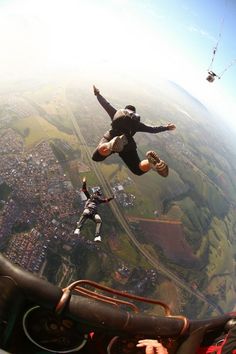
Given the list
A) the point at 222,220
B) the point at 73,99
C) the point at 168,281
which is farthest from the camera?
the point at 73,99

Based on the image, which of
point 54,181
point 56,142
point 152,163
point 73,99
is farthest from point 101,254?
point 73,99

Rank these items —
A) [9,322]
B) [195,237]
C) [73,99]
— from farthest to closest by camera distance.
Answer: [73,99], [195,237], [9,322]

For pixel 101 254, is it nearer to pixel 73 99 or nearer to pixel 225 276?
pixel 225 276

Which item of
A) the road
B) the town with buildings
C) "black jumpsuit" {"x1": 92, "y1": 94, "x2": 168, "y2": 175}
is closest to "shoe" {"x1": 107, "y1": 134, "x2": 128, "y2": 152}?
"black jumpsuit" {"x1": 92, "y1": 94, "x2": 168, "y2": 175}

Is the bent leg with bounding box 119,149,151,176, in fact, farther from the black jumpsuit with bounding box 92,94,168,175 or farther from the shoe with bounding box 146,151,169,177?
the shoe with bounding box 146,151,169,177

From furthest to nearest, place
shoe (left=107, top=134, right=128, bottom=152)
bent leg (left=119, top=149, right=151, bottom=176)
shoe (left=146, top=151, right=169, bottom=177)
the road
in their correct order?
the road
bent leg (left=119, top=149, right=151, bottom=176)
shoe (left=107, top=134, right=128, bottom=152)
shoe (left=146, top=151, right=169, bottom=177)

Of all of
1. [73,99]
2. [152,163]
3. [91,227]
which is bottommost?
[73,99]

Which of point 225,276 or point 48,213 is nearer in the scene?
point 48,213

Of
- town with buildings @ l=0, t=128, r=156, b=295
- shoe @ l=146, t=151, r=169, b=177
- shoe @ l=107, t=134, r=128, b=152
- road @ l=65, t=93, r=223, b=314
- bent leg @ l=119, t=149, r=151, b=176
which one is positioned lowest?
town with buildings @ l=0, t=128, r=156, b=295
